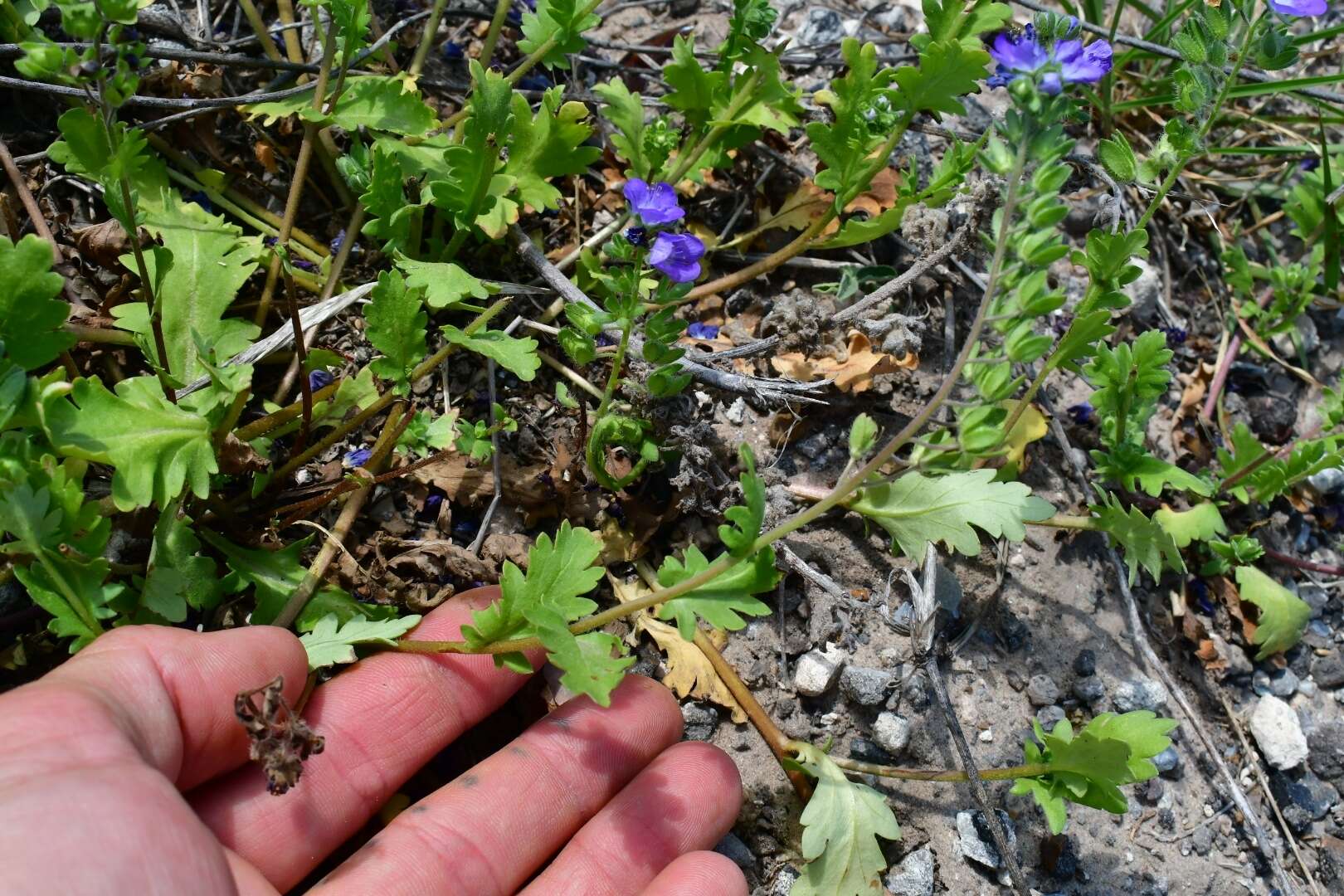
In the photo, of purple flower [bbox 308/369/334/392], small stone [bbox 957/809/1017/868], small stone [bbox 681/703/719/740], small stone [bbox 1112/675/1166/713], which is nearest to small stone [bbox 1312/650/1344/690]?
small stone [bbox 1112/675/1166/713]

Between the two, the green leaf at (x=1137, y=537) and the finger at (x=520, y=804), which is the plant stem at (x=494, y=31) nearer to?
the finger at (x=520, y=804)

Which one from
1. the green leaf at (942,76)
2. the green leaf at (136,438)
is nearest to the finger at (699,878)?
the green leaf at (136,438)

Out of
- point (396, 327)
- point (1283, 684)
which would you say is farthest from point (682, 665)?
point (1283, 684)

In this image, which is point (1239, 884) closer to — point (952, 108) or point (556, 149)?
point (952, 108)

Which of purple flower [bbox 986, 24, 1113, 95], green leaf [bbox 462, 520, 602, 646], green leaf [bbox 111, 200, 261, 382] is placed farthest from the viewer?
green leaf [bbox 111, 200, 261, 382]

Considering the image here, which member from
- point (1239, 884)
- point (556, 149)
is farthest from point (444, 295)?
point (1239, 884)

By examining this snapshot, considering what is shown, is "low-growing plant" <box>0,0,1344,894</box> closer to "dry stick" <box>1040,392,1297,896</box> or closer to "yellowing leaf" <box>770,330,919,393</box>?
"dry stick" <box>1040,392,1297,896</box>
